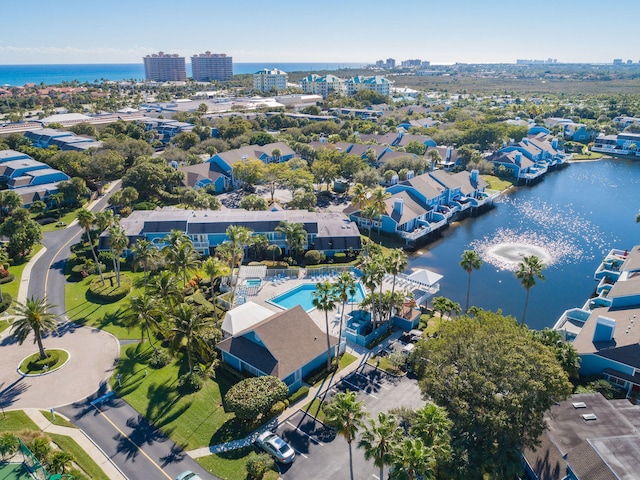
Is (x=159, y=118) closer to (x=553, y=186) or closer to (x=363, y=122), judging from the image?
(x=363, y=122)

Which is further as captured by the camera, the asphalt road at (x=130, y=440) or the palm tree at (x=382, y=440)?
the asphalt road at (x=130, y=440)

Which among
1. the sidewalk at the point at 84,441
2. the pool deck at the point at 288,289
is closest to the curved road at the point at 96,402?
the sidewalk at the point at 84,441

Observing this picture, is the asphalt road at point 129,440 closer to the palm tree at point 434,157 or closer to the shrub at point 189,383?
the shrub at point 189,383

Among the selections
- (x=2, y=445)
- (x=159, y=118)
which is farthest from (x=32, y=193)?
(x=159, y=118)

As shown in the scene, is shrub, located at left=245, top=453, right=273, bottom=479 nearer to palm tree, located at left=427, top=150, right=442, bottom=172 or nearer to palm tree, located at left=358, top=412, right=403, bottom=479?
palm tree, located at left=358, top=412, right=403, bottom=479

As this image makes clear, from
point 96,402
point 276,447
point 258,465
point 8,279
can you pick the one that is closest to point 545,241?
point 276,447
